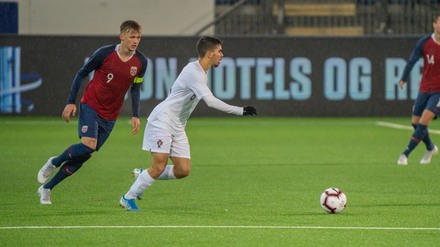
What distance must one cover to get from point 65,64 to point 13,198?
16.2 m

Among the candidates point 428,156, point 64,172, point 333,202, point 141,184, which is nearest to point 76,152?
point 64,172

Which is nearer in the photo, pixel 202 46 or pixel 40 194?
pixel 202 46

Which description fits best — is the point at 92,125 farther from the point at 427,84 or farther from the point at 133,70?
the point at 427,84

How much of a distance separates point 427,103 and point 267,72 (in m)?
11.5

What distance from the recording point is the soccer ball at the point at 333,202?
11305 mm

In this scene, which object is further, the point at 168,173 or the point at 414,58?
the point at 414,58

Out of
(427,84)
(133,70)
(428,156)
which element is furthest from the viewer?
(428,156)

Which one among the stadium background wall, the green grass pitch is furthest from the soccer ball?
the stadium background wall

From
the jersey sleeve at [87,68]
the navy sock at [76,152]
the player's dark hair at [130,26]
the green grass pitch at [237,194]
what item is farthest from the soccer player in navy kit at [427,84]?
the navy sock at [76,152]

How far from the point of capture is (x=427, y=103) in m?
17.6

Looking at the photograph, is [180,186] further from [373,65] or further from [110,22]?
[110,22]

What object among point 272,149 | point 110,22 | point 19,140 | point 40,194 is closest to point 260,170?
point 272,149

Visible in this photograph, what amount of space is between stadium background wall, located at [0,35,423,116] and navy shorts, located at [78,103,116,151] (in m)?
16.0

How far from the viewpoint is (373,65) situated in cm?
2891
